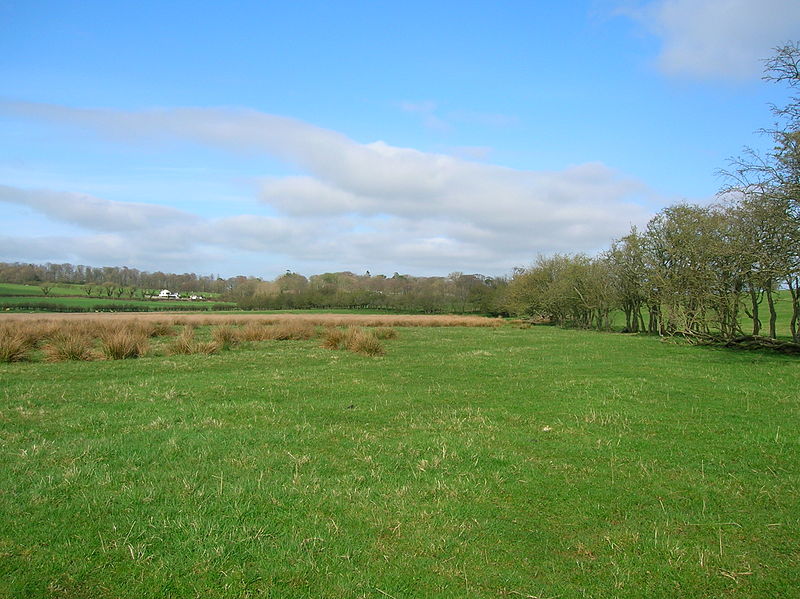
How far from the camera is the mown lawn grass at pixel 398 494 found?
3.40 m

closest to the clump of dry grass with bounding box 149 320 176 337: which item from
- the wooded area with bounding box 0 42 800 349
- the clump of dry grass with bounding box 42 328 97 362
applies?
the clump of dry grass with bounding box 42 328 97 362

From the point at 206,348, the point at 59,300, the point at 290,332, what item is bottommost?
the point at 206,348

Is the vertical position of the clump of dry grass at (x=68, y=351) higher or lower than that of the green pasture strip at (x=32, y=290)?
lower

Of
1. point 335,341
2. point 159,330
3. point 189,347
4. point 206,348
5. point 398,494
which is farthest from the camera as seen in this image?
point 159,330

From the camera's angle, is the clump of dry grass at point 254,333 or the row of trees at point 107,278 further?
the row of trees at point 107,278

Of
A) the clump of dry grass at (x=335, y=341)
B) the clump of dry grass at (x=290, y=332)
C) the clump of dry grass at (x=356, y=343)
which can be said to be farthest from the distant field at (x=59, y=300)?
the clump of dry grass at (x=356, y=343)

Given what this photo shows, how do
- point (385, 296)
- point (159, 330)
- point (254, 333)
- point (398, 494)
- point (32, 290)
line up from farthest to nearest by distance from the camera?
point (385, 296) → point (32, 290) → point (159, 330) → point (254, 333) → point (398, 494)

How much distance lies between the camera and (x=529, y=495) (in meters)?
4.79

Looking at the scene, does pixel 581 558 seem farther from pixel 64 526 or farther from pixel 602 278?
pixel 602 278

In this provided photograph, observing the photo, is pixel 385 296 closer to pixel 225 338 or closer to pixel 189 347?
pixel 225 338

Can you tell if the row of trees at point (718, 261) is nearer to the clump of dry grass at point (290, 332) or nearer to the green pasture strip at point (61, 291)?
the clump of dry grass at point (290, 332)

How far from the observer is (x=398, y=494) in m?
4.70

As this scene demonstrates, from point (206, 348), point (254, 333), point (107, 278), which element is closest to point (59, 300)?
point (107, 278)

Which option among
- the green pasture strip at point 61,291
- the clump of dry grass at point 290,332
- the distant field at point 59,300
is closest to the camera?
the clump of dry grass at point 290,332
